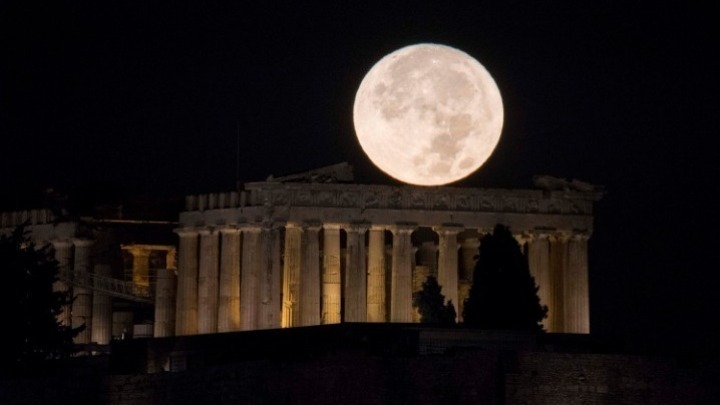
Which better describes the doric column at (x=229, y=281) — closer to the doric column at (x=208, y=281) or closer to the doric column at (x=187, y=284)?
the doric column at (x=208, y=281)

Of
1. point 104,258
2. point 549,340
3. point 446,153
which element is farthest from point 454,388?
point 104,258

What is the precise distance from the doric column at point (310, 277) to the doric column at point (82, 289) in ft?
33.1

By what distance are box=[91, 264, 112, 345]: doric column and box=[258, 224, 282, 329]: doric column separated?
7448 mm

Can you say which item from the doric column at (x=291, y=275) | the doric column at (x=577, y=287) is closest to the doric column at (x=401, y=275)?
the doric column at (x=291, y=275)

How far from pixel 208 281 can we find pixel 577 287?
1649 cm

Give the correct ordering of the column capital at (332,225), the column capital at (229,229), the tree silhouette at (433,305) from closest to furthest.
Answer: the tree silhouette at (433,305) → the column capital at (332,225) → the column capital at (229,229)

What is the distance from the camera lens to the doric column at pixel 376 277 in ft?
375

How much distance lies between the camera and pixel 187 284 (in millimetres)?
116500

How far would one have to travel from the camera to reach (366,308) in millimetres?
113875

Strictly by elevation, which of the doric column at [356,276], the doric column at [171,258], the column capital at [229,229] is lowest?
the doric column at [356,276]

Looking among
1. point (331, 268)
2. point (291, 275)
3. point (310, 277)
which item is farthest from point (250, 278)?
point (331, 268)

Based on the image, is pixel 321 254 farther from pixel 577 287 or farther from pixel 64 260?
pixel 64 260

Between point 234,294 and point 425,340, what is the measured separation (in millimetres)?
27021

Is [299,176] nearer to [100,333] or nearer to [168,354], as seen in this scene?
[100,333]
